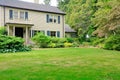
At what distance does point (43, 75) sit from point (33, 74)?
Result: 17.2 inches

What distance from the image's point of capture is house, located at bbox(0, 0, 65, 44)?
29062 mm

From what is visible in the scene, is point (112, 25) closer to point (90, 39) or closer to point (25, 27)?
point (25, 27)

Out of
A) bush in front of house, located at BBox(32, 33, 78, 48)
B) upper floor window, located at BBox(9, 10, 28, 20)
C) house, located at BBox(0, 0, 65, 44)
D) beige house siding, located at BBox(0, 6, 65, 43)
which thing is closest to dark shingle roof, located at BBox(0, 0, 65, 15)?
house, located at BBox(0, 0, 65, 44)

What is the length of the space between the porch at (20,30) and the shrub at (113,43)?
442 inches

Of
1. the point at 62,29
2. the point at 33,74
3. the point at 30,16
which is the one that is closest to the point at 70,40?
the point at 62,29

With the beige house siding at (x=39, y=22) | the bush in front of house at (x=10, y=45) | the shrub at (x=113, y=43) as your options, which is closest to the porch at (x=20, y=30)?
the beige house siding at (x=39, y=22)

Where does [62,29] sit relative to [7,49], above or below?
above

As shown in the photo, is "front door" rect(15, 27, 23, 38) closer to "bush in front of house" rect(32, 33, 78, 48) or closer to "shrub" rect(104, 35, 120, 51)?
"bush in front of house" rect(32, 33, 78, 48)

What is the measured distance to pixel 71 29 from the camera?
137ft

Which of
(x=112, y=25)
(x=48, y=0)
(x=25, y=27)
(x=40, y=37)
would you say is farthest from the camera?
(x=48, y=0)

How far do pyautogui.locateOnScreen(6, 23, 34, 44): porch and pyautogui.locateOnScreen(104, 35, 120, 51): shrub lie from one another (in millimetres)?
11219

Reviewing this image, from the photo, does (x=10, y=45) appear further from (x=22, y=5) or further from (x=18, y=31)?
(x=22, y=5)

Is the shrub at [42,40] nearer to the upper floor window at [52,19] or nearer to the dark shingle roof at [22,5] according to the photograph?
the dark shingle roof at [22,5]

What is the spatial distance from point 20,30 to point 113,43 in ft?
44.7
